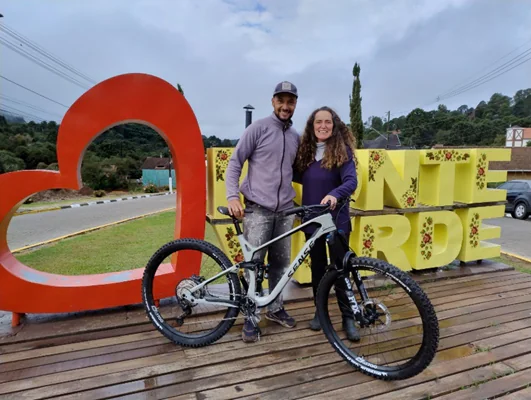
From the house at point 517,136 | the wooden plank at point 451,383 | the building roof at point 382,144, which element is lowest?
the wooden plank at point 451,383

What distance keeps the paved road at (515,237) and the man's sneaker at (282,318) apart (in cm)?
510

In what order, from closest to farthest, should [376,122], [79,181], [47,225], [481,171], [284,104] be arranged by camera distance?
1. [284,104]
2. [79,181]
3. [481,171]
4. [47,225]
5. [376,122]

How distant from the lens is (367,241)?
11.7 feet

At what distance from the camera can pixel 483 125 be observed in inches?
1815

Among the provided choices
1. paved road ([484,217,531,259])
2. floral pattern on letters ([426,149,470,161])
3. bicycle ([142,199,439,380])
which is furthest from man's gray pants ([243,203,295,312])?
paved road ([484,217,531,259])

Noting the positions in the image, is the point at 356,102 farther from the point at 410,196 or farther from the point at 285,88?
the point at 285,88

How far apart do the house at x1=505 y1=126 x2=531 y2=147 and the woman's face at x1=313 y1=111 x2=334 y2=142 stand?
5659 centimetres

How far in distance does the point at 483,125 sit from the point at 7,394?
54899 mm

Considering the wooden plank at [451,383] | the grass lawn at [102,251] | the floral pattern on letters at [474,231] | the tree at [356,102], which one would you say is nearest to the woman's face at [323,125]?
the wooden plank at [451,383]

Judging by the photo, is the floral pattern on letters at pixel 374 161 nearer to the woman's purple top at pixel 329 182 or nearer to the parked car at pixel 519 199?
the woman's purple top at pixel 329 182

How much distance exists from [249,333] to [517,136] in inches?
2393

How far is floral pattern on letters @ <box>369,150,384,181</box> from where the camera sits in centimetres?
349

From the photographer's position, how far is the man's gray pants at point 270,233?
2.52 meters

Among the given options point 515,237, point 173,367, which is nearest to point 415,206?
point 173,367
